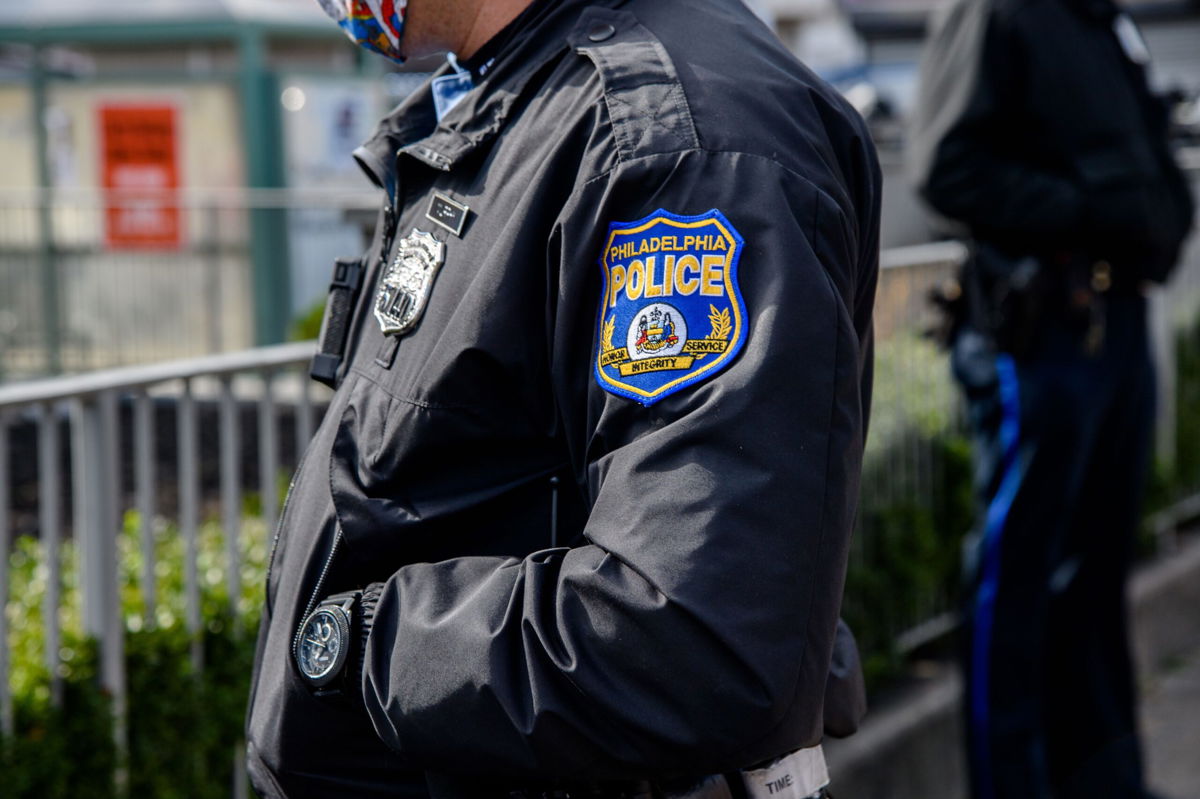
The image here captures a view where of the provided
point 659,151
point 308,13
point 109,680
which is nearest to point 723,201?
point 659,151

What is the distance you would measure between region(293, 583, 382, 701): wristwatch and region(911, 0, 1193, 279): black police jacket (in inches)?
97.4

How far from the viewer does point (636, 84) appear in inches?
54.1

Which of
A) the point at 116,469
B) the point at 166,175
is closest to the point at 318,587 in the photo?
the point at 116,469

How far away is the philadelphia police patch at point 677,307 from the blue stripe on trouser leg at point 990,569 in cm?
247

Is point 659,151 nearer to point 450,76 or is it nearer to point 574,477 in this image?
point 574,477

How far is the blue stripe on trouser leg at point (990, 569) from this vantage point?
3.58m

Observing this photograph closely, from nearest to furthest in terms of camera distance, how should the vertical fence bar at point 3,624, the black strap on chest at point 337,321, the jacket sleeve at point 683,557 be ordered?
the jacket sleeve at point 683,557 → the black strap on chest at point 337,321 → the vertical fence bar at point 3,624

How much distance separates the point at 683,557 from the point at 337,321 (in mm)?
678

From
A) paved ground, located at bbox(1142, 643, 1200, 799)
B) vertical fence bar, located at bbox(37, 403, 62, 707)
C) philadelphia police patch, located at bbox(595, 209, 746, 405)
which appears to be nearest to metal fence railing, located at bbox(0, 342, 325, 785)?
vertical fence bar, located at bbox(37, 403, 62, 707)

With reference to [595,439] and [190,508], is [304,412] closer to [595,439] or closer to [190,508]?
[190,508]

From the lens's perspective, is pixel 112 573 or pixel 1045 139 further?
pixel 1045 139

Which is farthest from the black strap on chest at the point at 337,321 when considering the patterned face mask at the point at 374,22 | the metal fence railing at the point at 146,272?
the metal fence railing at the point at 146,272

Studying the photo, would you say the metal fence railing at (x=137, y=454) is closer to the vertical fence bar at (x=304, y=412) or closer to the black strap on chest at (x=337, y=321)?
the vertical fence bar at (x=304, y=412)

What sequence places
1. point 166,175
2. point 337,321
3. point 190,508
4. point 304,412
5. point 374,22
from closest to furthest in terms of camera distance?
1. point 374,22
2. point 337,321
3. point 190,508
4. point 304,412
5. point 166,175
